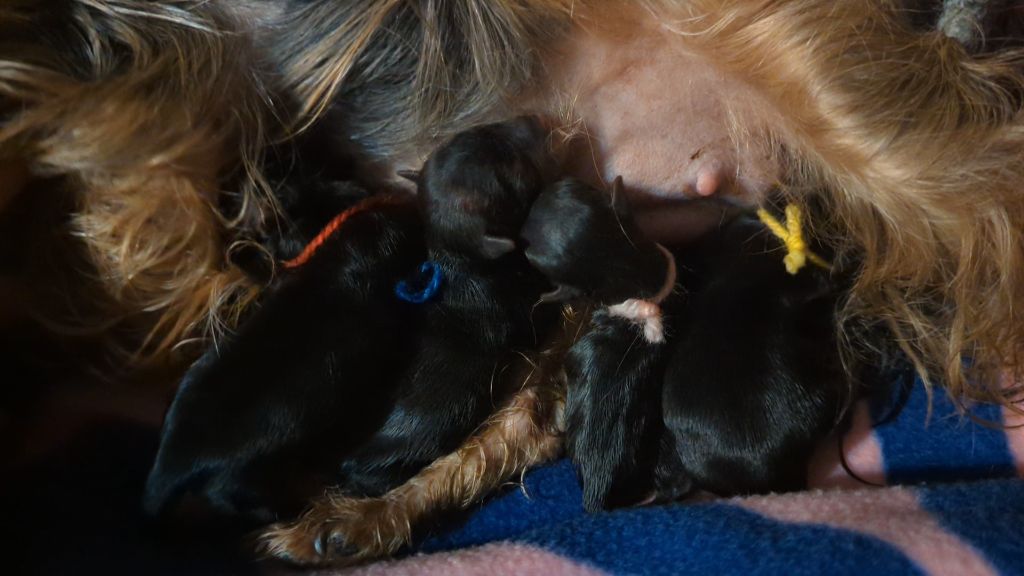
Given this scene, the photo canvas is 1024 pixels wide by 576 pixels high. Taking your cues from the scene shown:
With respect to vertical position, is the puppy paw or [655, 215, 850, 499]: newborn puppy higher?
[655, 215, 850, 499]: newborn puppy

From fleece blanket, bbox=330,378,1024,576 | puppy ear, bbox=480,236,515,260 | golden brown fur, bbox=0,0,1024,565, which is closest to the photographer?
fleece blanket, bbox=330,378,1024,576

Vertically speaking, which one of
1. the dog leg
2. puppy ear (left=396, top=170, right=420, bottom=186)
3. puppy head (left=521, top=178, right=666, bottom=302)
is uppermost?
puppy ear (left=396, top=170, right=420, bottom=186)

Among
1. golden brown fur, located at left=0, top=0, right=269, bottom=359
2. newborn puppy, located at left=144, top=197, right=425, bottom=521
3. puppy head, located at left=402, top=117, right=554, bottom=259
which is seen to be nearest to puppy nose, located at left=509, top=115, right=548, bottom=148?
puppy head, located at left=402, top=117, right=554, bottom=259

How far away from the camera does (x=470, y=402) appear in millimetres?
1178

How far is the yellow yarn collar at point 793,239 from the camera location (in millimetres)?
1207

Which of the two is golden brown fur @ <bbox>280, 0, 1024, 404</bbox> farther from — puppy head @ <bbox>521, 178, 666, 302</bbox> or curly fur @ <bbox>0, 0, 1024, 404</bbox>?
puppy head @ <bbox>521, 178, 666, 302</bbox>

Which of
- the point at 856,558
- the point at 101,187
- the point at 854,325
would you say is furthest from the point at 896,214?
the point at 101,187

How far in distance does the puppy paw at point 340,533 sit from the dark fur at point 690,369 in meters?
0.26

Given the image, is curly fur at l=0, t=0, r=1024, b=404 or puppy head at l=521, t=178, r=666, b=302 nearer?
curly fur at l=0, t=0, r=1024, b=404

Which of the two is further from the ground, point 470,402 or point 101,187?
A: point 101,187

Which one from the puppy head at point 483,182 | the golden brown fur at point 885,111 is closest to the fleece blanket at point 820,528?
the golden brown fur at point 885,111

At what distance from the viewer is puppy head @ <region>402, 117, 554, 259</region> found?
3.78 ft

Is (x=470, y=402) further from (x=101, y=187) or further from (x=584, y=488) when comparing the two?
(x=101, y=187)

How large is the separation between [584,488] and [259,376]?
441 millimetres
